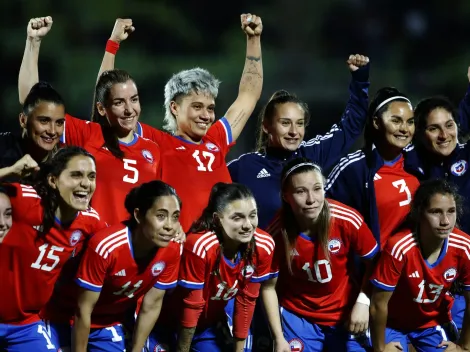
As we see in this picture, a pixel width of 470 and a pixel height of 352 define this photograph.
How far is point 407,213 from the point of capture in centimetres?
488

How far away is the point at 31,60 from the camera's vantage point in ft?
15.5

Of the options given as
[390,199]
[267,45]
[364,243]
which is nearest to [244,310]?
[364,243]

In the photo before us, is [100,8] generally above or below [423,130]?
above

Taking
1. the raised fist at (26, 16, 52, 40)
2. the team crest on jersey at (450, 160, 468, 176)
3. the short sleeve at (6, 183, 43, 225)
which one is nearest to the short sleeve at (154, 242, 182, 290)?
the short sleeve at (6, 183, 43, 225)

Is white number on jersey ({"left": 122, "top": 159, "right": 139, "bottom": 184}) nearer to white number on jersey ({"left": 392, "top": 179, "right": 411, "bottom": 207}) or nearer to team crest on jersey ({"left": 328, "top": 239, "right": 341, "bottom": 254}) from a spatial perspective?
team crest on jersey ({"left": 328, "top": 239, "right": 341, "bottom": 254})

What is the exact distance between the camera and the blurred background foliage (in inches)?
336

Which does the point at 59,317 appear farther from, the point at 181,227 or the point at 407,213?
the point at 407,213

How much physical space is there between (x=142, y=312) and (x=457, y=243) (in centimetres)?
161

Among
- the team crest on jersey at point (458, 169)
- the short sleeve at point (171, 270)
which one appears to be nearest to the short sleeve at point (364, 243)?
the team crest on jersey at point (458, 169)

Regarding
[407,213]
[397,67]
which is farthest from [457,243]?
[397,67]

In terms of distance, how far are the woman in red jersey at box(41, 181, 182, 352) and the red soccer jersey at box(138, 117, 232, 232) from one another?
32 cm

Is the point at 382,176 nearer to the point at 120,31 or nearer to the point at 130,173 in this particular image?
the point at 130,173

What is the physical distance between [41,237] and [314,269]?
136 cm

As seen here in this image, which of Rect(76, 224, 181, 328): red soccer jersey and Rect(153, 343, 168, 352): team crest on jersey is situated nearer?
Rect(76, 224, 181, 328): red soccer jersey
